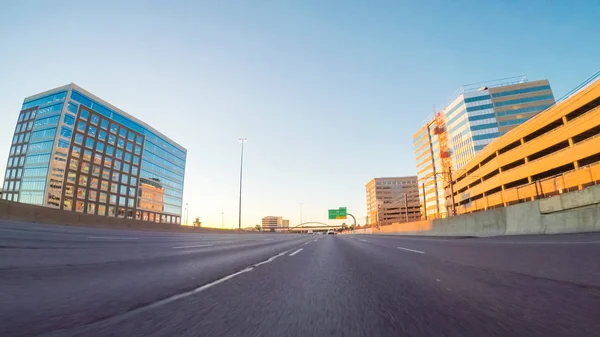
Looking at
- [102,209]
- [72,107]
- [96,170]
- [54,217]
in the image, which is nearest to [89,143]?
[96,170]

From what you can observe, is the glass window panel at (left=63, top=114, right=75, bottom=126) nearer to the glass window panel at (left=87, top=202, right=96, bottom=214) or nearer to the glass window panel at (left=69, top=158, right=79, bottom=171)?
the glass window panel at (left=69, top=158, right=79, bottom=171)

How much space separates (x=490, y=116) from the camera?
96188 mm

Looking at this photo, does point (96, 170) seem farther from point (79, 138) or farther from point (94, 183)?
point (79, 138)

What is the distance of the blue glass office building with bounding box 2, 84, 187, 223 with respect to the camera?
68.5 meters

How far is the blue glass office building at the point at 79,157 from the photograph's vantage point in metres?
68.5

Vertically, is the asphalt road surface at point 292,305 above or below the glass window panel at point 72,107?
below

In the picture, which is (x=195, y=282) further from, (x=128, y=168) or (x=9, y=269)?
(x=128, y=168)

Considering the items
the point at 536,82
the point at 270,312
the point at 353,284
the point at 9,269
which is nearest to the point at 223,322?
the point at 270,312

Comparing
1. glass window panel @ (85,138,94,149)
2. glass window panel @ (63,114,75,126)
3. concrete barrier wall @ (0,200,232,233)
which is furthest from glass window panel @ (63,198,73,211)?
concrete barrier wall @ (0,200,232,233)

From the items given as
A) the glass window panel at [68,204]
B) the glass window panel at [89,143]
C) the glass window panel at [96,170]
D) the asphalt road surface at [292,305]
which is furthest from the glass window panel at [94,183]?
the asphalt road surface at [292,305]

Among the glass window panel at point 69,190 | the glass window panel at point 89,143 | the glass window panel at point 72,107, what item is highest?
the glass window panel at point 72,107

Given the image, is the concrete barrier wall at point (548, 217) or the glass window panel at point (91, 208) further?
the glass window panel at point (91, 208)

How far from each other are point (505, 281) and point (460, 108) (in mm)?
121079

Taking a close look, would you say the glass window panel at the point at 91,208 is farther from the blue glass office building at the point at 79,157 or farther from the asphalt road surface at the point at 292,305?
the asphalt road surface at the point at 292,305
